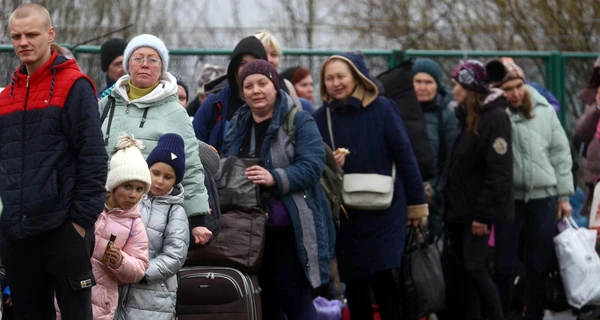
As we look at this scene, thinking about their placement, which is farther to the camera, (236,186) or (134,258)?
(236,186)

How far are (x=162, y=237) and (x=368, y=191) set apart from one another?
88.5 inches

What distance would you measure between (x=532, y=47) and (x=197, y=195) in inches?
329

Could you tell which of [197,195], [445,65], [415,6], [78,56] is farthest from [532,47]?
[197,195]

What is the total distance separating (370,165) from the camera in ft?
28.8

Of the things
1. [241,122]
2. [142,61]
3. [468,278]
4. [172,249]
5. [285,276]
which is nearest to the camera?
[172,249]

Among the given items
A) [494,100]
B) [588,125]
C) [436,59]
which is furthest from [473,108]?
[436,59]

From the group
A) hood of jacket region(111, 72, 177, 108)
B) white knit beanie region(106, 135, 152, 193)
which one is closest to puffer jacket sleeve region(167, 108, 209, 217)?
hood of jacket region(111, 72, 177, 108)

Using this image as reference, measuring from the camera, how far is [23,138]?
6.12m

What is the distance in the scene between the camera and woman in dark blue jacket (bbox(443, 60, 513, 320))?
360 inches

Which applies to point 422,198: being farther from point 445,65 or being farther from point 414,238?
point 445,65

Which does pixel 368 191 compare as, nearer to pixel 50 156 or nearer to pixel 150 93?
pixel 150 93

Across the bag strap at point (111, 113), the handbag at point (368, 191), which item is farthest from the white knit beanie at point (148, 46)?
the handbag at point (368, 191)

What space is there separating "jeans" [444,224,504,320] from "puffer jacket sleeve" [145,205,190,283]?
9.79ft

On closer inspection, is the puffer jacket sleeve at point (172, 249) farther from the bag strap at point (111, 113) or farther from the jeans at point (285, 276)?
the jeans at point (285, 276)
